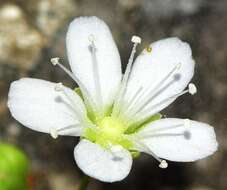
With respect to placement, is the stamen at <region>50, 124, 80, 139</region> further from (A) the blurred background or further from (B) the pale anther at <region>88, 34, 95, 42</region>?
(A) the blurred background

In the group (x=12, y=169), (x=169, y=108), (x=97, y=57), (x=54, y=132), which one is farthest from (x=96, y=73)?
(x=169, y=108)

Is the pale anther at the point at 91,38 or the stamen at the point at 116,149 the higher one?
the pale anther at the point at 91,38

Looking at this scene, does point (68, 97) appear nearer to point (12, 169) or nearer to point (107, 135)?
point (107, 135)

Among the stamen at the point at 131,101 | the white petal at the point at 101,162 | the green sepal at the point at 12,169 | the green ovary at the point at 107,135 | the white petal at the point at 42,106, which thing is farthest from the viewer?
the green sepal at the point at 12,169

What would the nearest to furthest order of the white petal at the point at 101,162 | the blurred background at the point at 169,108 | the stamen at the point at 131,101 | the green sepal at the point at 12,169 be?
the white petal at the point at 101,162, the stamen at the point at 131,101, the green sepal at the point at 12,169, the blurred background at the point at 169,108

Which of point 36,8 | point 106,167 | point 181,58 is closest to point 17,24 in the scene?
point 36,8

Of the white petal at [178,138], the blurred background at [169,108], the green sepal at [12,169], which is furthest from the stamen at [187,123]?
the blurred background at [169,108]

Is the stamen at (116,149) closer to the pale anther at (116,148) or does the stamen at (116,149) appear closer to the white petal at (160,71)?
the pale anther at (116,148)
